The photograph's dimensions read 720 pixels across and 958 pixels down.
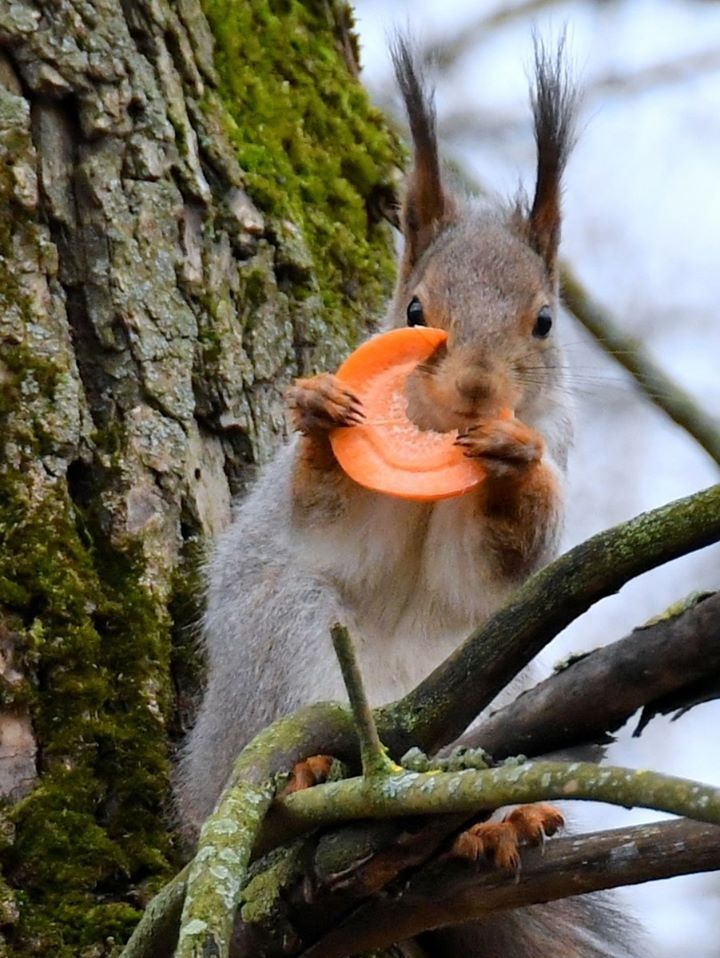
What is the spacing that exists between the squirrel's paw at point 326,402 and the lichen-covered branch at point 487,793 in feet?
2.47

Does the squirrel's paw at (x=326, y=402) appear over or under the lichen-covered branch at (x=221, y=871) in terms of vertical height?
over

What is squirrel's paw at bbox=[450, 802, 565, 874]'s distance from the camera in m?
1.49

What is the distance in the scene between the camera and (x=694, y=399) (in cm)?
276

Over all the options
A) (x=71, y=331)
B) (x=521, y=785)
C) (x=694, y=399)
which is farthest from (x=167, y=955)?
(x=694, y=399)

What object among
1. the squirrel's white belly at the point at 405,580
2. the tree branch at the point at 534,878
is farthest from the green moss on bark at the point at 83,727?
the tree branch at the point at 534,878

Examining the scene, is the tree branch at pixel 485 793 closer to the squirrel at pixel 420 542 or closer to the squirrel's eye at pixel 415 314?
the squirrel at pixel 420 542

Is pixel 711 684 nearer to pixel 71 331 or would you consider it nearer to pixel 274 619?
pixel 274 619

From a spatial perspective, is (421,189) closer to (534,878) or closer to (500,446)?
(500,446)

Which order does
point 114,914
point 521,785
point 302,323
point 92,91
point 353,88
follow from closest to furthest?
point 521,785
point 114,914
point 92,91
point 302,323
point 353,88

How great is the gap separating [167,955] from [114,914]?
0.51 metres

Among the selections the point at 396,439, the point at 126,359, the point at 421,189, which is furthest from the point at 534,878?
the point at 421,189

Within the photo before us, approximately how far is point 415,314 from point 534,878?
1.06 m

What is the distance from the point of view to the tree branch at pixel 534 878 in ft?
4.16

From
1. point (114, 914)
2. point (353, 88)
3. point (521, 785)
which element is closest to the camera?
point (521, 785)
